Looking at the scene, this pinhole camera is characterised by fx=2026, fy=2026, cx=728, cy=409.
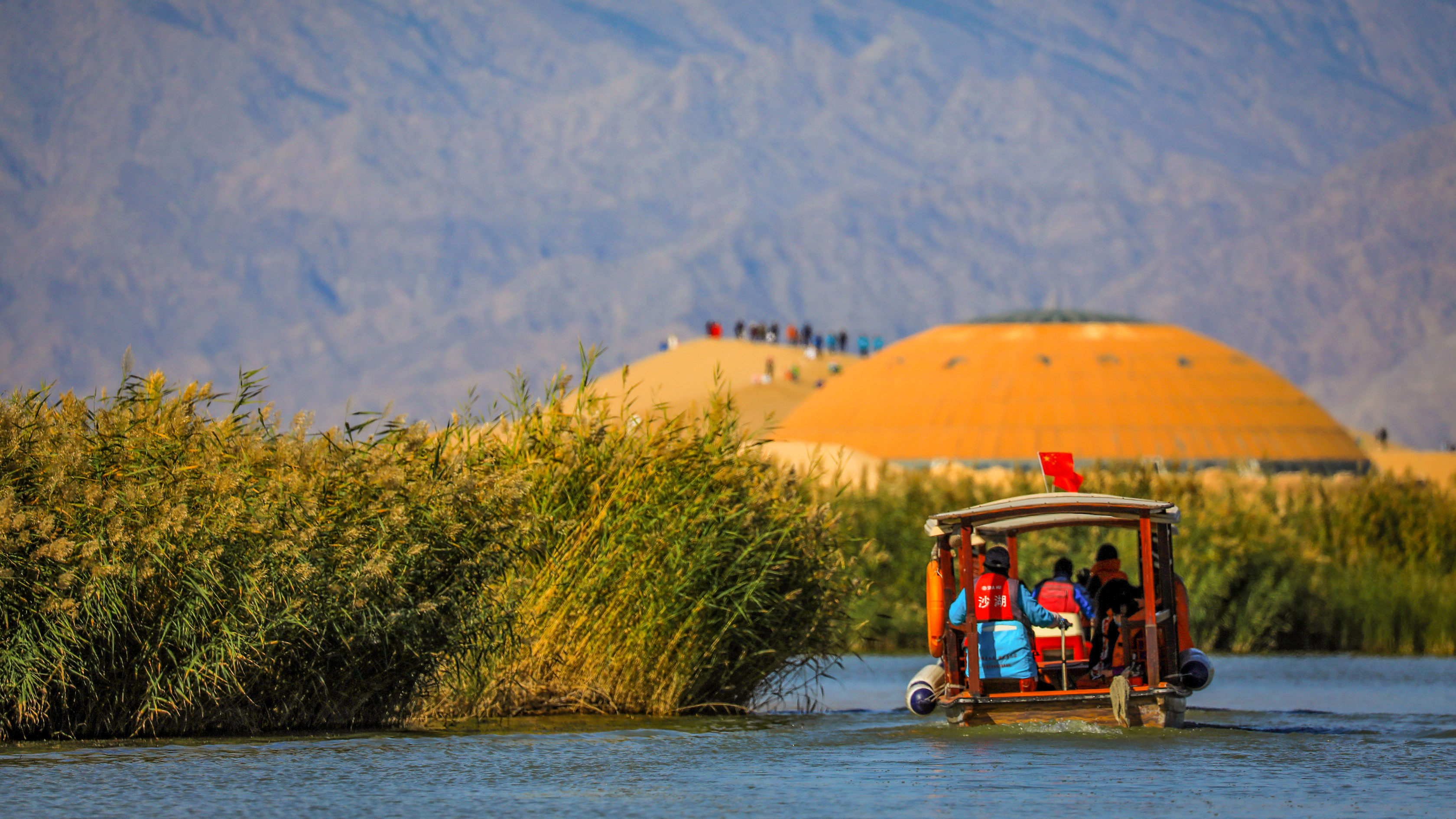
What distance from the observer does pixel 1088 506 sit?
58.8ft

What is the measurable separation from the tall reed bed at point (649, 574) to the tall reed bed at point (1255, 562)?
35.0 feet

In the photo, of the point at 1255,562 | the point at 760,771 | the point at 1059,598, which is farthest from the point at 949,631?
the point at 1255,562

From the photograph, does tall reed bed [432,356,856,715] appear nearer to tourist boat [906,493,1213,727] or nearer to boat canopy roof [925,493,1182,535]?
tourist boat [906,493,1213,727]

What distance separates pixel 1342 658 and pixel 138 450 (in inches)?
842

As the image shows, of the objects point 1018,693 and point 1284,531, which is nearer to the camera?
point 1018,693

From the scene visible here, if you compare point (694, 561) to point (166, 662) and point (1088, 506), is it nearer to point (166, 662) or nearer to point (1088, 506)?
point (1088, 506)

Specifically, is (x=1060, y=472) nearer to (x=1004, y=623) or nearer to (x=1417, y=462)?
(x=1004, y=623)

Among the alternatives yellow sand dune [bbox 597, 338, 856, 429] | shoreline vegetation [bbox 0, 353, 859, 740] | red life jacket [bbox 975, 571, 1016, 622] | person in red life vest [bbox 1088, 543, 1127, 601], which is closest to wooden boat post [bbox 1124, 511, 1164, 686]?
person in red life vest [bbox 1088, 543, 1127, 601]

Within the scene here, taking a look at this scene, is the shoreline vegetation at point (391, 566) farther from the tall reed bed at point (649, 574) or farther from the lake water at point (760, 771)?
the lake water at point (760, 771)

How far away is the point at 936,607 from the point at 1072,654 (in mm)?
1309

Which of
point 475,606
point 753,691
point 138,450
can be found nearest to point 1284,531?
point 753,691

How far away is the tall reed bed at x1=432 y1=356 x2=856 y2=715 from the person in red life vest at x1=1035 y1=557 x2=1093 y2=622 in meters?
2.65

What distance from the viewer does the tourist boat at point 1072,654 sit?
17703mm

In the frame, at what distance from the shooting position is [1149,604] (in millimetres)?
17719
